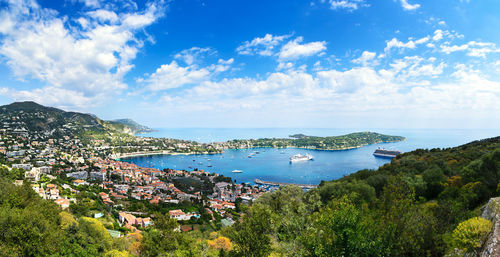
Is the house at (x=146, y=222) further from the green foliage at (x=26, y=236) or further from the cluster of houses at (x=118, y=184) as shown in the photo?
the green foliage at (x=26, y=236)

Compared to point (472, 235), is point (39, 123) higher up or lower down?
higher up

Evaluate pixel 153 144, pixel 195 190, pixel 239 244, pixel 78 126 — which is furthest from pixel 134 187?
pixel 78 126

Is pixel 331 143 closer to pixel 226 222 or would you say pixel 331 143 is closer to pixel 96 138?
pixel 226 222

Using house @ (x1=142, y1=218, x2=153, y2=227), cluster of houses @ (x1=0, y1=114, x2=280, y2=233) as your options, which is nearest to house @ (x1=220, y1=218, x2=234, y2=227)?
cluster of houses @ (x1=0, y1=114, x2=280, y2=233)

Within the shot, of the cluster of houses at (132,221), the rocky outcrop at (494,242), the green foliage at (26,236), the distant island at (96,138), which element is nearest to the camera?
the rocky outcrop at (494,242)

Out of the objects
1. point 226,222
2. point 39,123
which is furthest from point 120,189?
point 39,123

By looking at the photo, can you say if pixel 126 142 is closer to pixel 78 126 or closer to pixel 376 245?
pixel 78 126

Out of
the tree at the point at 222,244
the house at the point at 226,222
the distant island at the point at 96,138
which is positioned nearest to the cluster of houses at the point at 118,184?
the house at the point at 226,222

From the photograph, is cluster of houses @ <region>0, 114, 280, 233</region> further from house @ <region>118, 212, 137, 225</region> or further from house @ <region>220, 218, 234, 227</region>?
house @ <region>220, 218, 234, 227</region>
